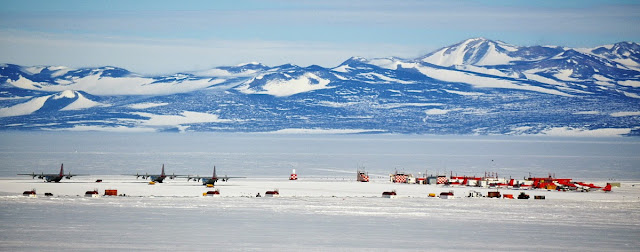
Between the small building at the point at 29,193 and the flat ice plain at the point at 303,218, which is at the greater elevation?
the small building at the point at 29,193

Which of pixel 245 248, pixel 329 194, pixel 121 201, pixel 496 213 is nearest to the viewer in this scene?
pixel 245 248

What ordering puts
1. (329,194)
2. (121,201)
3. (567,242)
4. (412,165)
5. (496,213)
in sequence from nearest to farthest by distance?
(567,242)
(496,213)
(121,201)
(329,194)
(412,165)

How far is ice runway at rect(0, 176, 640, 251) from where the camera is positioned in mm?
65000

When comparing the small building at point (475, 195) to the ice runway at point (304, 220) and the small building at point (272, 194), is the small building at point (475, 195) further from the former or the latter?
the small building at point (272, 194)

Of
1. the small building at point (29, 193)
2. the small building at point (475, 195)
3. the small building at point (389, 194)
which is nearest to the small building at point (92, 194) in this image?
the small building at point (29, 193)

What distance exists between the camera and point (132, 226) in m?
72.3

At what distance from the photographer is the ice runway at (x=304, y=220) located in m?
65.0

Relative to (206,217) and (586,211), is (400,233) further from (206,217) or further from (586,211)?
(586,211)

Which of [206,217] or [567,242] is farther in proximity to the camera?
[206,217]

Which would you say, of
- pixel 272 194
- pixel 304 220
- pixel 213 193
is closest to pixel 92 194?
pixel 213 193

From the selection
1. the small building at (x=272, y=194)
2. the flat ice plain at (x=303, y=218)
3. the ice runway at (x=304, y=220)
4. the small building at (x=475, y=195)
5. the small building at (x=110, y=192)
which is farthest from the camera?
the small building at (x=475, y=195)

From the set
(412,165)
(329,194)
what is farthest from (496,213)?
(412,165)

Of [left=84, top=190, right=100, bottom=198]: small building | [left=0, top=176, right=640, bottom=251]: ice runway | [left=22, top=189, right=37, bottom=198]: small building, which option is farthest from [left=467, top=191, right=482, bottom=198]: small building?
[left=22, top=189, right=37, bottom=198]: small building

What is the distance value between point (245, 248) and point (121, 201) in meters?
33.0
